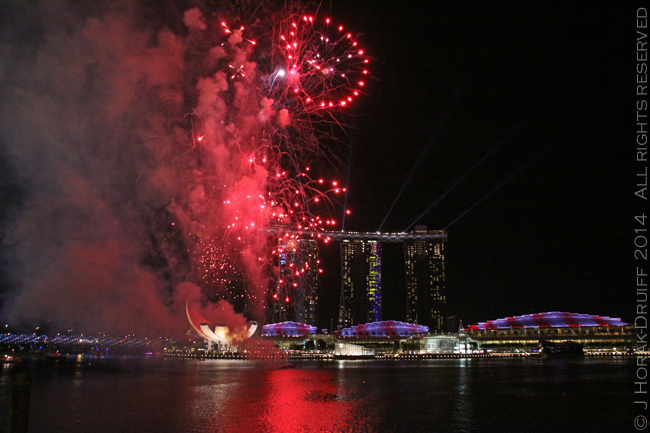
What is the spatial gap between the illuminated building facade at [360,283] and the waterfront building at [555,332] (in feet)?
104

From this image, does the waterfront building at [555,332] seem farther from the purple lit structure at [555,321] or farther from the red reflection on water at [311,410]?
the red reflection on water at [311,410]

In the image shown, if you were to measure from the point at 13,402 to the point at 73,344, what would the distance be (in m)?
103

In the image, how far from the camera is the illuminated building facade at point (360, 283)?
113 m

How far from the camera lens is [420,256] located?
117688 mm

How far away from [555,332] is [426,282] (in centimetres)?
3933

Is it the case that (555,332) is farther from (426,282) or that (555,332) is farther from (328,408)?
(328,408)

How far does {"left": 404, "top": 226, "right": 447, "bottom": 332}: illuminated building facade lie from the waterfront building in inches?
932

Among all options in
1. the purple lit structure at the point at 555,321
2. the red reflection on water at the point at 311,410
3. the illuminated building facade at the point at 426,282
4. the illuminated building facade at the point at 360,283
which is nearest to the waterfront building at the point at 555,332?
the purple lit structure at the point at 555,321

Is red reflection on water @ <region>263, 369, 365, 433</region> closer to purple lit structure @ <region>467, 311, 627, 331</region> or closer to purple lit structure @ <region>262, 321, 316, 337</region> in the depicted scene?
purple lit structure @ <region>262, 321, 316, 337</region>

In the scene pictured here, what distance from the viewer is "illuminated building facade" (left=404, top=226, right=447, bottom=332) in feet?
381

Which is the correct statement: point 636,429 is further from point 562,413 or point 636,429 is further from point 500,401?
point 500,401

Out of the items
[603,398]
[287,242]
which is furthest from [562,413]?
[287,242]

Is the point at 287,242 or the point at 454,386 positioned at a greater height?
the point at 287,242

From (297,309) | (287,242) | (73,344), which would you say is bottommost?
(73,344)
